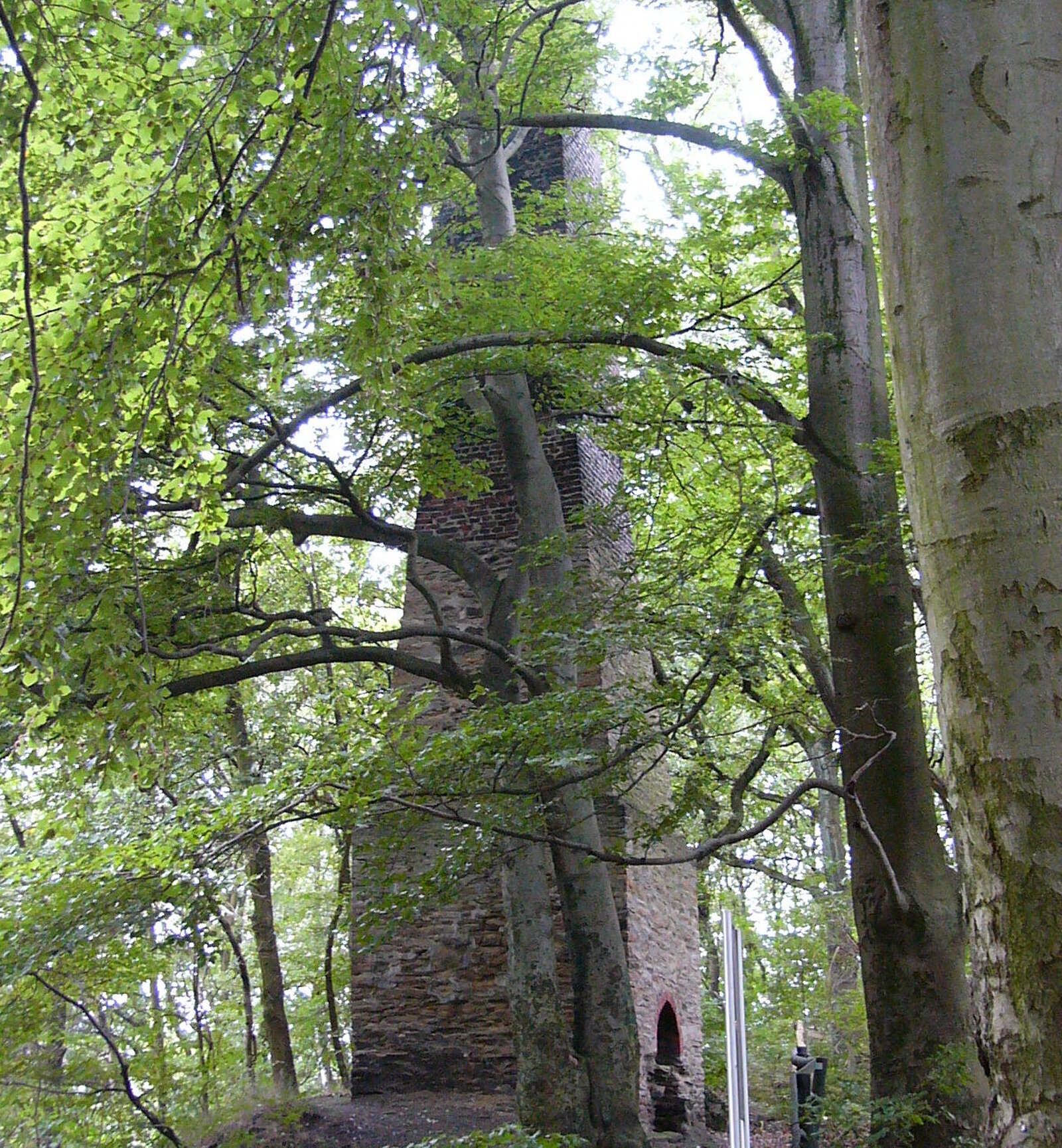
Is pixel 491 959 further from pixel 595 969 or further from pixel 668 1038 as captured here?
pixel 595 969

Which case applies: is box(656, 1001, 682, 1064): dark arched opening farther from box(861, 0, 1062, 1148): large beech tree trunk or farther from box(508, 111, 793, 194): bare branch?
box(861, 0, 1062, 1148): large beech tree trunk

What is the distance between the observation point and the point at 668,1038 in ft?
39.5

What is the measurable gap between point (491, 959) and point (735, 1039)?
8754 mm

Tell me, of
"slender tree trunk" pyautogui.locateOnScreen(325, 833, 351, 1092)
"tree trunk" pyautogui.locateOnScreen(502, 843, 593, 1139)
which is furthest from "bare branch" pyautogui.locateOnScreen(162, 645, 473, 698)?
"slender tree trunk" pyautogui.locateOnScreen(325, 833, 351, 1092)

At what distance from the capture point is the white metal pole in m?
2.83

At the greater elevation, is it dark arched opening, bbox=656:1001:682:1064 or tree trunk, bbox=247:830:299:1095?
tree trunk, bbox=247:830:299:1095

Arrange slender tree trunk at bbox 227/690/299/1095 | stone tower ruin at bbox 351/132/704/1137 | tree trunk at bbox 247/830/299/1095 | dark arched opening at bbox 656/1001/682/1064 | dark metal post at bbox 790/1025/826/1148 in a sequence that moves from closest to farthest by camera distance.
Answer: dark metal post at bbox 790/1025/826/1148
stone tower ruin at bbox 351/132/704/1137
dark arched opening at bbox 656/1001/682/1064
slender tree trunk at bbox 227/690/299/1095
tree trunk at bbox 247/830/299/1095

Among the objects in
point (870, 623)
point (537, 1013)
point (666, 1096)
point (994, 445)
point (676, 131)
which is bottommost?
point (666, 1096)

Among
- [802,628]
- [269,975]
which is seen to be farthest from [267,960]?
[802,628]

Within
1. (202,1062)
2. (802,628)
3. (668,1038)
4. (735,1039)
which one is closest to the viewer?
(735,1039)

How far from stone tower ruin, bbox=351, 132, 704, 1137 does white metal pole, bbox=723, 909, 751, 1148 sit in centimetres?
706

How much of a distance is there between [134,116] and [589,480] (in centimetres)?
834

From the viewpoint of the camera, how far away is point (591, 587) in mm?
8164

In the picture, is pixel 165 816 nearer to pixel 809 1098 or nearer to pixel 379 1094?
pixel 379 1094
